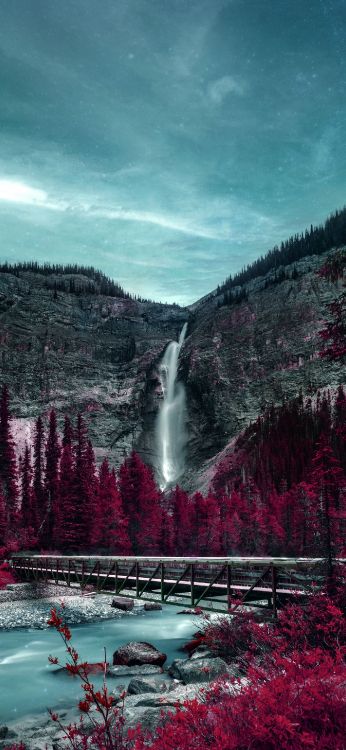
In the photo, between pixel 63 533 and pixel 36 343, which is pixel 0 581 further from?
pixel 36 343

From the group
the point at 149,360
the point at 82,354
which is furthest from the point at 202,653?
the point at 149,360

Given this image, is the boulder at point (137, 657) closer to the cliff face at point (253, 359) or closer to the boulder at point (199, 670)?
the boulder at point (199, 670)

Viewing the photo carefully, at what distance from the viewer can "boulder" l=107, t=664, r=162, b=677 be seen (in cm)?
1974

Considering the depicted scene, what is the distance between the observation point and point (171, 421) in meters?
144

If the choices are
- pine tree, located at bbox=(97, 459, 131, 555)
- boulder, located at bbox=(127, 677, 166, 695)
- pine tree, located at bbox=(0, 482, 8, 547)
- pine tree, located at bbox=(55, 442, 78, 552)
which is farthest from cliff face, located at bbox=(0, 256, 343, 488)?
boulder, located at bbox=(127, 677, 166, 695)

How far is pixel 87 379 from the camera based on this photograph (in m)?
150

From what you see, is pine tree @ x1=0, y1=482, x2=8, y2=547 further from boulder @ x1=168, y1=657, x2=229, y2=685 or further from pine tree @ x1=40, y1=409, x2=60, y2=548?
boulder @ x1=168, y1=657, x2=229, y2=685

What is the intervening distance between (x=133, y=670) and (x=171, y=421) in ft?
406

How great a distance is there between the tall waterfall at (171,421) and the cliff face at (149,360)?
102 inches

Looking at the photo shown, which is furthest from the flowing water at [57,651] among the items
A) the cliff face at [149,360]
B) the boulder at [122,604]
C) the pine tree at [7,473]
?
the cliff face at [149,360]

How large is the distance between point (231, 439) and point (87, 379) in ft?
168

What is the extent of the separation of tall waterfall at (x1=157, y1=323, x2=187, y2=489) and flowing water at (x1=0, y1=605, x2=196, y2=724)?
87752 millimetres

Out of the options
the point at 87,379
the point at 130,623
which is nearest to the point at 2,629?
the point at 130,623

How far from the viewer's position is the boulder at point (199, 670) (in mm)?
16645
